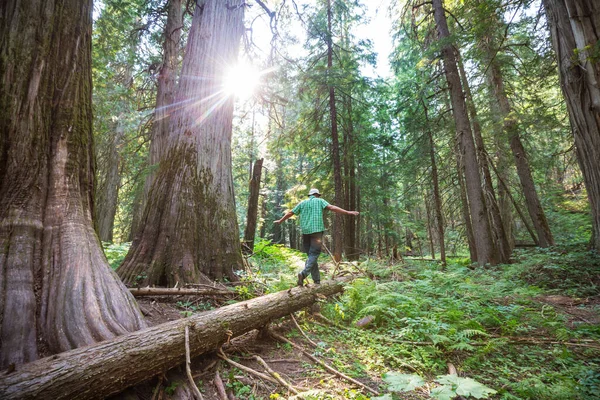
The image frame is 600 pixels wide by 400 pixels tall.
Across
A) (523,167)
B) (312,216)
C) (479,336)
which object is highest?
(523,167)

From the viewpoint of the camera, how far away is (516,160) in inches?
419

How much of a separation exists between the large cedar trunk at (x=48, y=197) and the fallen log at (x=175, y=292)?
1003 millimetres

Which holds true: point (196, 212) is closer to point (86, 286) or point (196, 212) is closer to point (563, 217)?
point (86, 286)

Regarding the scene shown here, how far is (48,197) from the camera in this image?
2848 millimetres

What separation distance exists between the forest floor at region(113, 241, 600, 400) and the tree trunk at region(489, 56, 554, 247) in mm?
4784

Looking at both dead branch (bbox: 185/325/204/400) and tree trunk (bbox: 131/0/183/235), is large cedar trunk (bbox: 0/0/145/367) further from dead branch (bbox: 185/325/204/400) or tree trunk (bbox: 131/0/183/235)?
tree trunk (bbox: 131/0/183/235)

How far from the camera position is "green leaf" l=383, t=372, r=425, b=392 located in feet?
7.04

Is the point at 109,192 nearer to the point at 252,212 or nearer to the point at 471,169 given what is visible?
the point at 252,212

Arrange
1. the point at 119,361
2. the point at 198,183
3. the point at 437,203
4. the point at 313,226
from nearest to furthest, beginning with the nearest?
the point at 119,361
the point at 198,183
the point at 313,226
the point at 437,203

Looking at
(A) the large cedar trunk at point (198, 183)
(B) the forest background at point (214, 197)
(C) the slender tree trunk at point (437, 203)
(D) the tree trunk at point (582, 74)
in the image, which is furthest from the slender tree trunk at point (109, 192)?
(D) the tree trunk at point (582, 74)

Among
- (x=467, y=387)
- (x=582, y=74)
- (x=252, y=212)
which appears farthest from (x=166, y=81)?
(x=467, y=387)

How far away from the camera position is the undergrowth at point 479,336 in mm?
2715

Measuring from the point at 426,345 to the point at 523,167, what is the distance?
34.0 ft

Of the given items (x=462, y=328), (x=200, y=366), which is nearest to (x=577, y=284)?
(x=462, y=328)
